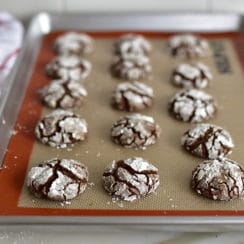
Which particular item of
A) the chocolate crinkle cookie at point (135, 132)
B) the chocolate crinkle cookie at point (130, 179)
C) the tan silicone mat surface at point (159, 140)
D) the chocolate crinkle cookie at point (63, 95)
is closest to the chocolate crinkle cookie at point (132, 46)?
the tan silicone mat surface at point (159, 140)

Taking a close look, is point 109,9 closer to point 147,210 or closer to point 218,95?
point 218,95

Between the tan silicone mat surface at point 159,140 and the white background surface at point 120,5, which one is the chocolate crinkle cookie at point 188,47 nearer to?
the tan silicone mat surface at point 159,140

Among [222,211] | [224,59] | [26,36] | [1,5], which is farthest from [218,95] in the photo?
[1,5]

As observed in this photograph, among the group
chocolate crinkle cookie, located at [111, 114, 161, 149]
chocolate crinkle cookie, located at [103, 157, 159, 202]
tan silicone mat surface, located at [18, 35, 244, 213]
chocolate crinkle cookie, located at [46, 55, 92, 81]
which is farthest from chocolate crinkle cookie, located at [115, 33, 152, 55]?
chocolate crinkle cookie, located at [103, 157, 159, 202]

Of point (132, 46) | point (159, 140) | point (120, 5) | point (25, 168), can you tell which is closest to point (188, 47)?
point (132, 46)

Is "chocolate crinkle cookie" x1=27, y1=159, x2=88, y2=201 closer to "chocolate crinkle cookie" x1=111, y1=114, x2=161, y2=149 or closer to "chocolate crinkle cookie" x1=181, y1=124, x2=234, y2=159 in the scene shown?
"chocolate crinkle cookie" x1=111, y1=114, x2=161, y2=149
